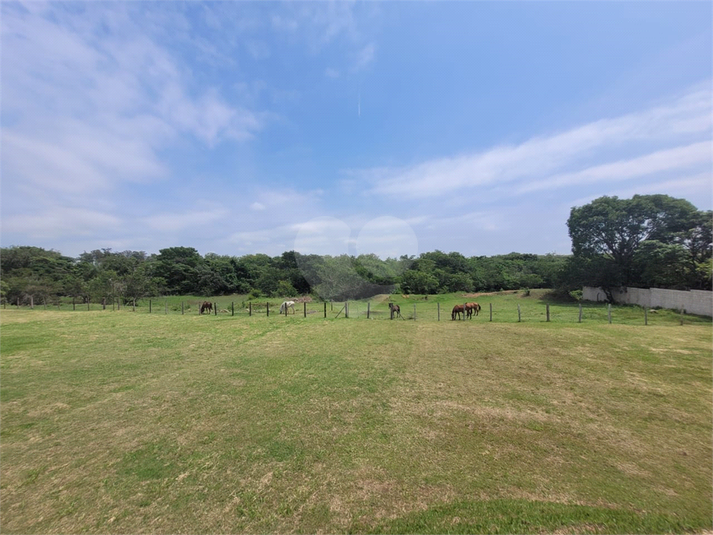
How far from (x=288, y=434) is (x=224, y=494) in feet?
4.03

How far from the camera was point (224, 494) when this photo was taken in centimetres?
Answer: 296

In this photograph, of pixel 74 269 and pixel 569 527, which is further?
pixel 74 269

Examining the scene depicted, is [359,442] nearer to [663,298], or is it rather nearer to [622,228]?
[663,298]

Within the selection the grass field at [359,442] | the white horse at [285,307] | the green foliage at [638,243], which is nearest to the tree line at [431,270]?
the green foliage at [638,243]

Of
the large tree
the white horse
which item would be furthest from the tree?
the white horse

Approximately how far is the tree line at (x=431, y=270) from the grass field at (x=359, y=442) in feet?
60.5

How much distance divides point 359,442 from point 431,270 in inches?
1447

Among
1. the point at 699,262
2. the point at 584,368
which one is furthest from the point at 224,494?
the point at 699,262

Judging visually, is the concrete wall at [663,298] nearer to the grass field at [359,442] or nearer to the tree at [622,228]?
the tree at [622,228]

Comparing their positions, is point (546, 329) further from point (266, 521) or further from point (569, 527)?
point (266, 521)

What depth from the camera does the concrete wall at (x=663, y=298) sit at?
14930 millimetres

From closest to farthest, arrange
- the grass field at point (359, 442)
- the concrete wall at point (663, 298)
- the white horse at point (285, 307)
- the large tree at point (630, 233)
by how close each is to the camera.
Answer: the grass field at point (359, 442), the concrete wall at point (663, 298), the white horse at point (285, 307), the large tree at point (630, 233)

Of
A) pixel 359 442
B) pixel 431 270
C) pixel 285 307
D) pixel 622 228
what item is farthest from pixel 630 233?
pixel 359 442

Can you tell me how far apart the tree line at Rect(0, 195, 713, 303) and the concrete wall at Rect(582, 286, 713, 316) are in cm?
100
